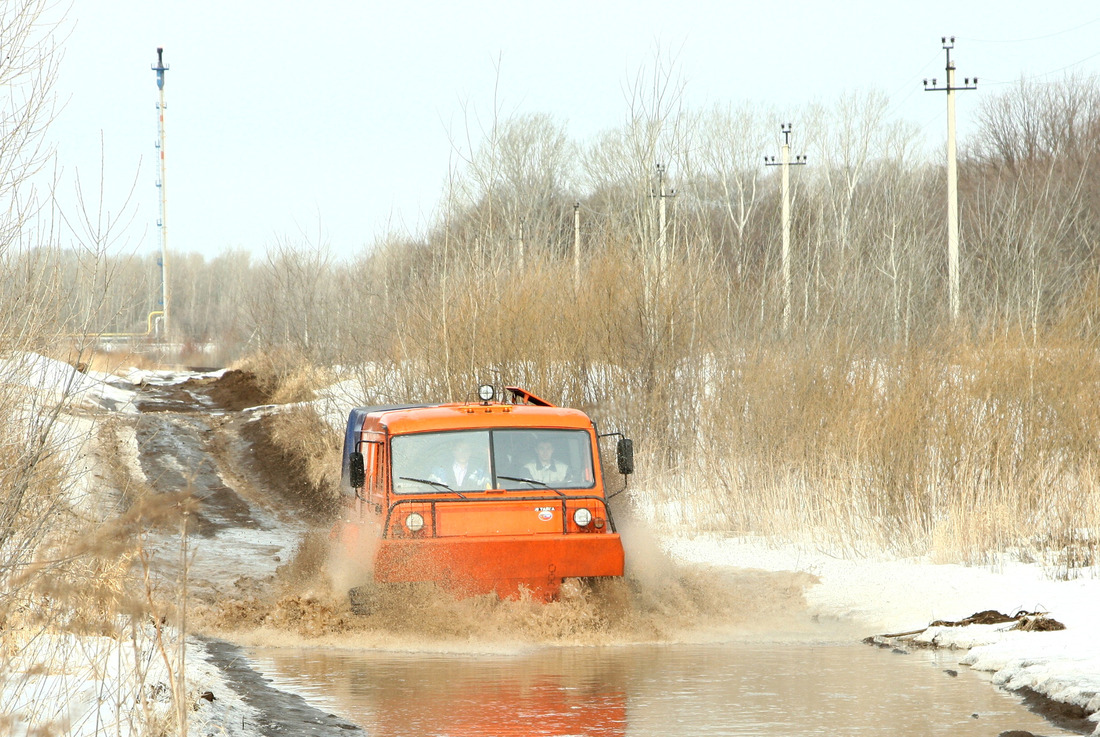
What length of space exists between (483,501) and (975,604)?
4.49m

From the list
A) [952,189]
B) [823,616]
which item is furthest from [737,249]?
[823,616]

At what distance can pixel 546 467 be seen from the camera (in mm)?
11781

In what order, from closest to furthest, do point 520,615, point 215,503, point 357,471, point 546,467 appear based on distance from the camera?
point 520,615 < point 357,471 < point 546,467 < point 215,503

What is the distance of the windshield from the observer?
11.5 m

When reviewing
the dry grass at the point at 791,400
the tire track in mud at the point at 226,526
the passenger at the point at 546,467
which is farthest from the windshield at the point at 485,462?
the dry grass at the point at 791,400

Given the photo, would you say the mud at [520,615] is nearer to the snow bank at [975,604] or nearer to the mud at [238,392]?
the snow bank at [975,604]

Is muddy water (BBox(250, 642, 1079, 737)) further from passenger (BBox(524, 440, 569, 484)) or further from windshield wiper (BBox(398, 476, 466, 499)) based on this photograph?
passenger (BBox(524, 440, 569, 484))

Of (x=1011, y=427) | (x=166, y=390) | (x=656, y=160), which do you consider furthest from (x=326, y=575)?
(x=166, y=390)

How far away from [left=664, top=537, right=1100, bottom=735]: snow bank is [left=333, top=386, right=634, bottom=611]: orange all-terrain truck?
273 centimetres

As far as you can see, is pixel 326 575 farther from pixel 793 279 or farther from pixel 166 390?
pixel 166 390

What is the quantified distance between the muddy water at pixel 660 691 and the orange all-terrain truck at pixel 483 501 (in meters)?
0.70

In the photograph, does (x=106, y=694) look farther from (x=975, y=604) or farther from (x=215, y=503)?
(x=215, y=503)

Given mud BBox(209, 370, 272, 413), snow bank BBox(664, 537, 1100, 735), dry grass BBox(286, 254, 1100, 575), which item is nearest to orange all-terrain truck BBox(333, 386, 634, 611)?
snow bank BBox(664, 537, 1100, 735)

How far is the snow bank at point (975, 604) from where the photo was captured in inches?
344
